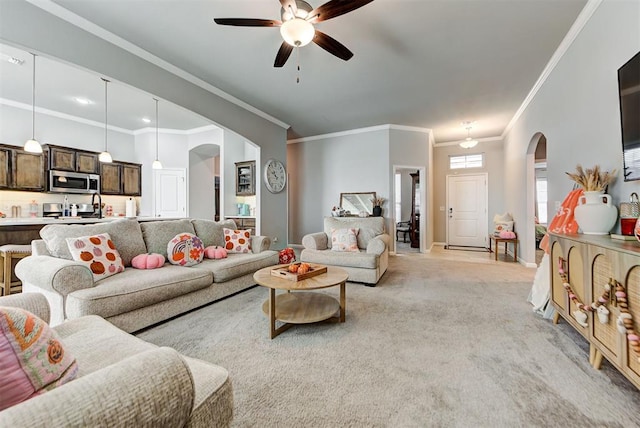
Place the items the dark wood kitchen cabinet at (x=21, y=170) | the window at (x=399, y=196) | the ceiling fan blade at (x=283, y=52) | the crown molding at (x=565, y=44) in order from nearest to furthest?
the crown molding at (x=565, y=44) < the ceiling fan blade at (x=283, y=52) < the dark wood kitchen cabinet at (x=21, y=170) < the window at (x=399, y=196)

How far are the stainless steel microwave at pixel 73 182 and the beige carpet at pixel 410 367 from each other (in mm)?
4707

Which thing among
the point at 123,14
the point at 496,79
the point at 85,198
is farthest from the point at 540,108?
the point at 85,198

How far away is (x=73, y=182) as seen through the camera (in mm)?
5238

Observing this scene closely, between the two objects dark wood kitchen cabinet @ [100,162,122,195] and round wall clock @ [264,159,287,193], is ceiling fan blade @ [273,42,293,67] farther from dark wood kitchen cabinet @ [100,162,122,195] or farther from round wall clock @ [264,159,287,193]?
dark wood kitchen cabinet @ [100,162,122,195]

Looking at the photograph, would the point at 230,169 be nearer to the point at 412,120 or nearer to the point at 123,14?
the point at 123,14

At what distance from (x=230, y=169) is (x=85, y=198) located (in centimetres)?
309

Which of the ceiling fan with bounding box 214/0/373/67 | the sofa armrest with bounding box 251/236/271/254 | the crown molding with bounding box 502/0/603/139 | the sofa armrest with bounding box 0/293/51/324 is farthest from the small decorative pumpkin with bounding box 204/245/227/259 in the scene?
the crown molding with bounding box 502/0/603/139

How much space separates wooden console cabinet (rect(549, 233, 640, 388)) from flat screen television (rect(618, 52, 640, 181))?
58cm

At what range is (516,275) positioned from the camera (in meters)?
4.01

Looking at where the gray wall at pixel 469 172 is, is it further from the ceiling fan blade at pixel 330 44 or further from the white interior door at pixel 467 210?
the ceiling fan blade at pixel 330 44

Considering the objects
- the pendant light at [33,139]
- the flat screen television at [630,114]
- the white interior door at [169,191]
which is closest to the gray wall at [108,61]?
the pendant light at [33,139]

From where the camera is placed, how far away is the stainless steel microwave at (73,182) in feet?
16.3

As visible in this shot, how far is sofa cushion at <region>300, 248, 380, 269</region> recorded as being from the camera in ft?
11.5

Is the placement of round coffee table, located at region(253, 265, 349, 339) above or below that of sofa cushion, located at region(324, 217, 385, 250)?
below
